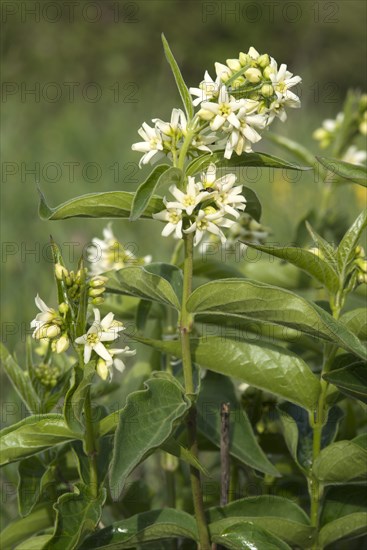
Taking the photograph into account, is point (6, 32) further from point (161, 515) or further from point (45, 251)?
point (161, 515)

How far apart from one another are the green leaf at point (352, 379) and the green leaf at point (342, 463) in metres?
0.09

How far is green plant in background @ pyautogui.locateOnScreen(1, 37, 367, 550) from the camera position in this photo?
1.37 metres

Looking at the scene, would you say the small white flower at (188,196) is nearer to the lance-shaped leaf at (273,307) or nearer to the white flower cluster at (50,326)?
the lance-shaped leaf at (273,307)

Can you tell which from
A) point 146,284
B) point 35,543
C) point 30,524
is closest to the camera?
point 146,284

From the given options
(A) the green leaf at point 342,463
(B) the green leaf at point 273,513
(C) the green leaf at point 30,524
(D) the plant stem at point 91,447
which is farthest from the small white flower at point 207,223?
(C) the green leaf at point 30,524

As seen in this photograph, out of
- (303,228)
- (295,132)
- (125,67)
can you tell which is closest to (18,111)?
(295,132)

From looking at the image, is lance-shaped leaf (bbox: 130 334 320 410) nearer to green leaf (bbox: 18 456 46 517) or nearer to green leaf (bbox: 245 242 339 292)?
green leaf (bbox: 245 242 339 292)

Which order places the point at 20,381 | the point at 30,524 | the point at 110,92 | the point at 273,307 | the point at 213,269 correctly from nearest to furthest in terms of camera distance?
the point at 273,307 < the point at 20,381 < the point at 30,524 < the point at 213,269 < the point at 110,92

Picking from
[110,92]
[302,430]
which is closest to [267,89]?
[302,430]

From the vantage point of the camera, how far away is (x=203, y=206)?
146cm

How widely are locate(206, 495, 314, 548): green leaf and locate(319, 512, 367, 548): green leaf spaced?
27 mm

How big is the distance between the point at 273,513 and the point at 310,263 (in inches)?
19.4

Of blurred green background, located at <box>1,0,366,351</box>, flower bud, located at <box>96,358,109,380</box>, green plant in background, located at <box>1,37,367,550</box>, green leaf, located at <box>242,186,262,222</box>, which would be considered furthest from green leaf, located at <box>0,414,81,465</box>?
blurred green background, located at <box>1,0,366,351</box>

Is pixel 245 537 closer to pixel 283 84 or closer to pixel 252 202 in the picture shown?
pixel 252 202
